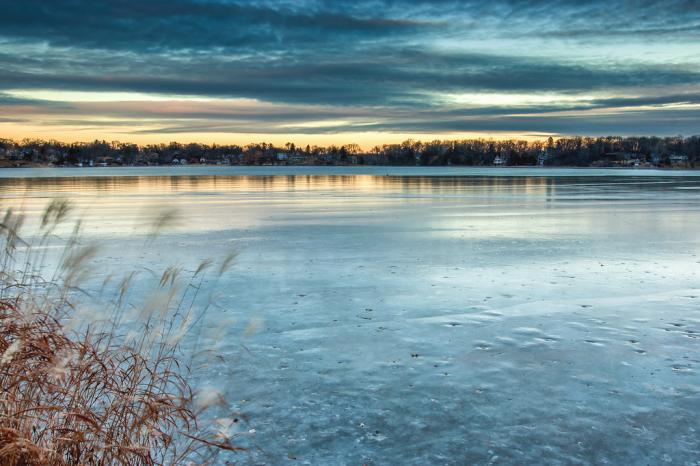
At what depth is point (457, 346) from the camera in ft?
23.4

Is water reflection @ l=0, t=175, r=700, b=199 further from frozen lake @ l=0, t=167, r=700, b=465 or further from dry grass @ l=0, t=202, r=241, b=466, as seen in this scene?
dry grass @ l=0, t=202, r=241, b=466

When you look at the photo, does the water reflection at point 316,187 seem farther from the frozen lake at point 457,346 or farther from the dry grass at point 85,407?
the dry grass at point 85,407

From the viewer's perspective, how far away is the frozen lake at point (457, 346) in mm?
4844

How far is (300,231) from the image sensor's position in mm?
18062

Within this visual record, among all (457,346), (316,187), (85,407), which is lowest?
(457,346)

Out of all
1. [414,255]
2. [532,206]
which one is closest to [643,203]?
[532,206]

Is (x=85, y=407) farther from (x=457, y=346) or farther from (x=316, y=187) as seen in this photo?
(x=316, y=187)

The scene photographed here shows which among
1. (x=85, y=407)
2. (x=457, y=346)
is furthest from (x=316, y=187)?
(x=85, y=407)

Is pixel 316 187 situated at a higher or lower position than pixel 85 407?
higher

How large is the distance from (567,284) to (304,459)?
7.19 meters

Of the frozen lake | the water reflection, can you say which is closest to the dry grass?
the frozen lake

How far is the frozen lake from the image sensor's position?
4.84m

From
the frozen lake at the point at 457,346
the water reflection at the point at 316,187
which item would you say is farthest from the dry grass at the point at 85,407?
the water reflection at the point at 316,187

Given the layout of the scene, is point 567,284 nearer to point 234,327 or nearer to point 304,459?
point 234,327
